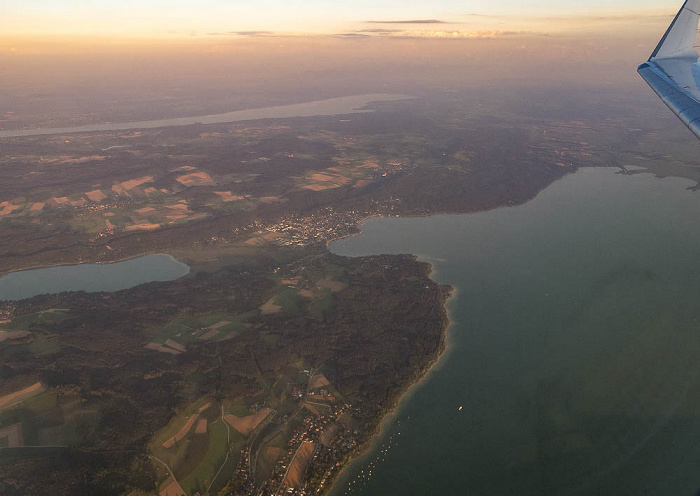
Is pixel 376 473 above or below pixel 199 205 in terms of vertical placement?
above

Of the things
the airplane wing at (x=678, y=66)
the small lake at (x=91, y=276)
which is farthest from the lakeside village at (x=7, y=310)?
the airplane wing at (x=678, y=66)

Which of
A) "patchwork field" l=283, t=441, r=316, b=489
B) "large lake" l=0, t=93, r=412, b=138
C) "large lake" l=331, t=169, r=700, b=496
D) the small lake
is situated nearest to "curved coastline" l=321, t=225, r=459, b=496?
"large lake" l=331, t=169, r=700, b=496

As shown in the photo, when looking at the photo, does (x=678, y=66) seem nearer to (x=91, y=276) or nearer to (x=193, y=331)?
(x=193, y=331)

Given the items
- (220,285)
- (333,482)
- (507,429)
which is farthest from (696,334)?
(220,285)

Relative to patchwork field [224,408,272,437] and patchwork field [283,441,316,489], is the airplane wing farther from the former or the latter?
patchwork field [224,408,272,437]

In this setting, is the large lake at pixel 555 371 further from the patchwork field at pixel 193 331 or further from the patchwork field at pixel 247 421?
the patchwork field at pixel 193 331

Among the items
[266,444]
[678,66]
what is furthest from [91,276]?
[678,66]

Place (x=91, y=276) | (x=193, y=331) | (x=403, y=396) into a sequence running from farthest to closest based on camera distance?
(x=91, y=276) < (x=193, y=331) < (x=403, y=396)

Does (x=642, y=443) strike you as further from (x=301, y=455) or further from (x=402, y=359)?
(x=301, y=455)
